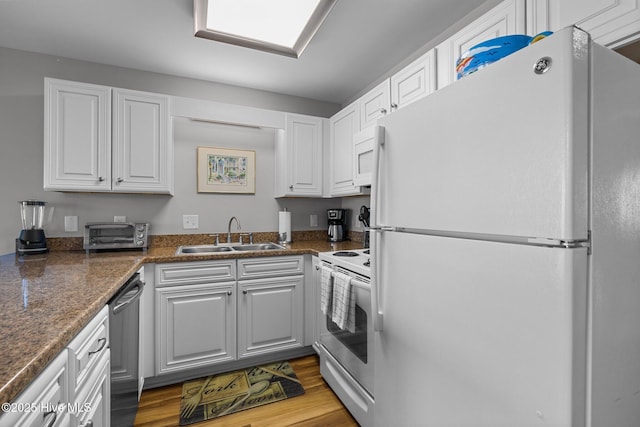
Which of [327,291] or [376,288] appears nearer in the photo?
[376,288]

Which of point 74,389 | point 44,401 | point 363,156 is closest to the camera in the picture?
point 44,401

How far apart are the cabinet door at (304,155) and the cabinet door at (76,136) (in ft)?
4.60

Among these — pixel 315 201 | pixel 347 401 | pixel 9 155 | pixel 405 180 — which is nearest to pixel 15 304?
pixel 405 180

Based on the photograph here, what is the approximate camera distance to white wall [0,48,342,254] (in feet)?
7.08

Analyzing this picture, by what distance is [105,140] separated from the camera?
211 centimetres

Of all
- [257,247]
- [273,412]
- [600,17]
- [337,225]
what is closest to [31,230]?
[257,247]

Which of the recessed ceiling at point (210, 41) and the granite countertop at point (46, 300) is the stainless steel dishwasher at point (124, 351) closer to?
the granite countertop at point (46, 300)

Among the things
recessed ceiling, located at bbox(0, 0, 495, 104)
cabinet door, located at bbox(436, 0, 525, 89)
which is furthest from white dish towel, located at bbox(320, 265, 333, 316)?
recessed ceiling, located at bbox(0, 0, 495, 104)

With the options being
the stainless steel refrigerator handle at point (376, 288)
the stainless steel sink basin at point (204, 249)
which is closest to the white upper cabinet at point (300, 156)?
A: the stainless steel sink basin at point (204, 249)

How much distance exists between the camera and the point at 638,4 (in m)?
0.89

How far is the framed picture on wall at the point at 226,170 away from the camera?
8.75 feet

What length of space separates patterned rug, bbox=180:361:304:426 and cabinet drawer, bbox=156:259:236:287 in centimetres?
71

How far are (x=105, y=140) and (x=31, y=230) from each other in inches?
31.5

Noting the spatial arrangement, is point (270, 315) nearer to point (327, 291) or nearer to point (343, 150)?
point (327, 291)
